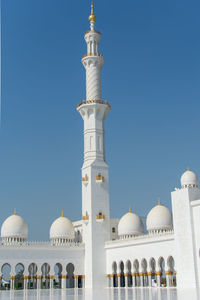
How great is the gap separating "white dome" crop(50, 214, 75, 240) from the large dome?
6.48m

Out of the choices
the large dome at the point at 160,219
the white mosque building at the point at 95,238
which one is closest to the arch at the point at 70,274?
the white mosque building at the point at 95,238

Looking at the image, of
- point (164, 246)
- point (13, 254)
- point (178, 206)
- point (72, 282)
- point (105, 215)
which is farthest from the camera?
point (72, 282)

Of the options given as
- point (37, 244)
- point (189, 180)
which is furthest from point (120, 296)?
point (37, 244)

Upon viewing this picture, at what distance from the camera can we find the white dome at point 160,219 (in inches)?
1118

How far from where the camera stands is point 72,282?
34.2 meters

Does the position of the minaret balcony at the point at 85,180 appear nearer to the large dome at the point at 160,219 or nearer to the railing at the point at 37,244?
the railing at the point at 37,244

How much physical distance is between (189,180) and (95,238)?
9489 millimetres

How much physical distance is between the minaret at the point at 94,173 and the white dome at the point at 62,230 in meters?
1.45

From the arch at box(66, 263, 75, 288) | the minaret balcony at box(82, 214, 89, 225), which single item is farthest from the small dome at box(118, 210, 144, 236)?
the arch at box(66, 263, 75, 288)

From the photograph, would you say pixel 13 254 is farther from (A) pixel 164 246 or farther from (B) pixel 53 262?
(A) pixel 164 246

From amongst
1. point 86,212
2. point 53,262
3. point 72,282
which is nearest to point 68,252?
point 53,262

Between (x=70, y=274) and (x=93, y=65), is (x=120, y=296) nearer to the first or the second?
(x=70, y=274)

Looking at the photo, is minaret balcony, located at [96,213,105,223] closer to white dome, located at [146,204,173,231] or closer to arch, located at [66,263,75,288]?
white dome, located at [146,204,173,231]

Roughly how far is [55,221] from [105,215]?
4.30 meters
